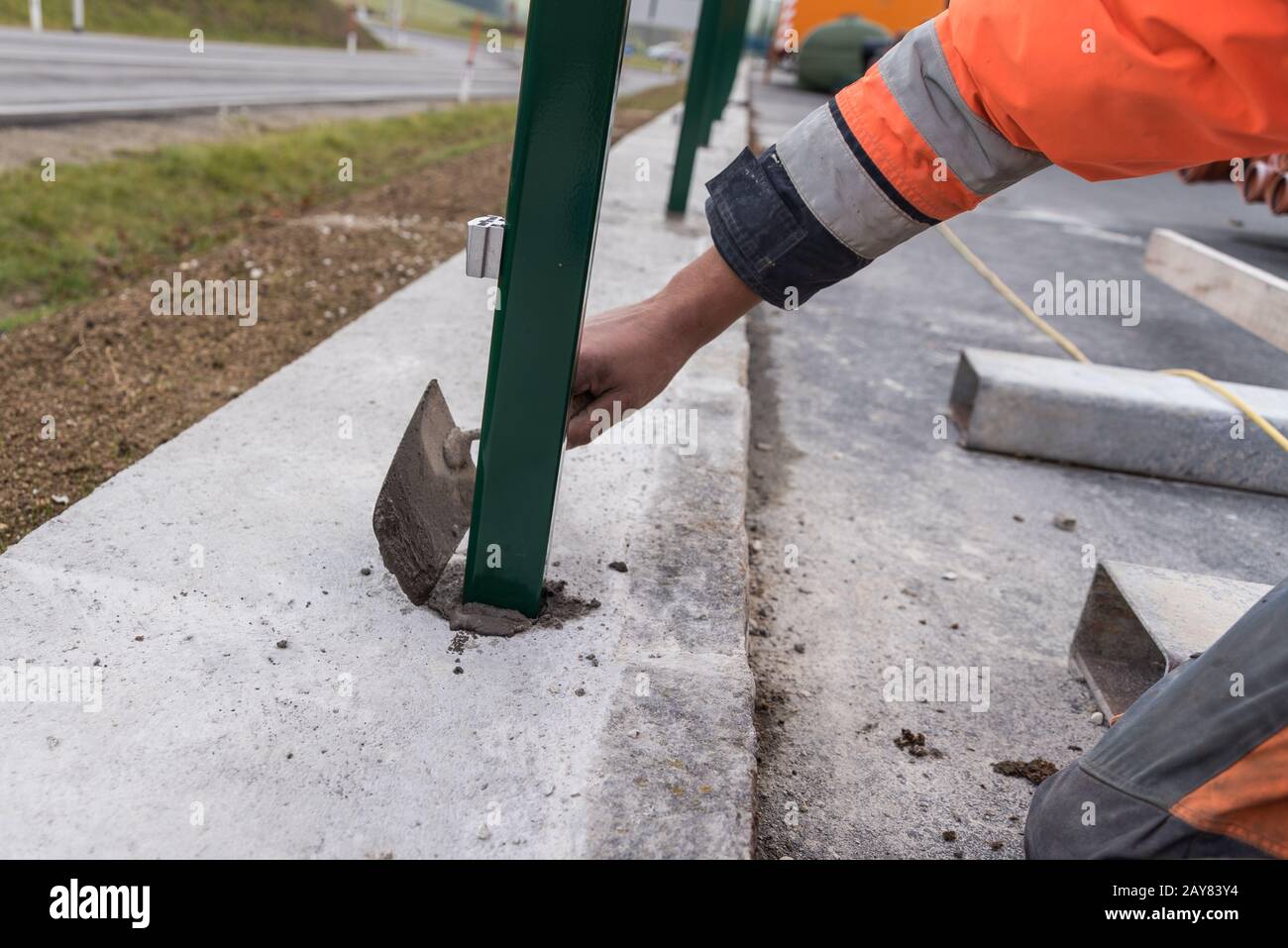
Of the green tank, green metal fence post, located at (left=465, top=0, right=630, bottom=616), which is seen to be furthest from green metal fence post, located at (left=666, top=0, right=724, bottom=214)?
the green tank

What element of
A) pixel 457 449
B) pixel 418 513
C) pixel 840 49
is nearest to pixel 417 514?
pixel 418 513

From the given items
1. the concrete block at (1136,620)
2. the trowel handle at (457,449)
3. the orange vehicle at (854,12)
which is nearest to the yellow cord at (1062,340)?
the concrete block at (1136,620)

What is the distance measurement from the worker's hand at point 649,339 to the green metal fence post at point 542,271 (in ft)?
0.20

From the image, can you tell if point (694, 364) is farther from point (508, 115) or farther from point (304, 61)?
point (304, 61)

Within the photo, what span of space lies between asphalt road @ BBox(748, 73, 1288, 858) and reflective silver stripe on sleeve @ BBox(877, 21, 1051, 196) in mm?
997

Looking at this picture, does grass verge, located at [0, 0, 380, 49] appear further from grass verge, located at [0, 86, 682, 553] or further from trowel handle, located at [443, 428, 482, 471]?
trowel handle, located at [443, 428, 482, 471]

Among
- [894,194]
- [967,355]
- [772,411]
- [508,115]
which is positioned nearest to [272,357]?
[772,411]

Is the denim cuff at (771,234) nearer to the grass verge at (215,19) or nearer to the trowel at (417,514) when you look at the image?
the trowel at (417,514)

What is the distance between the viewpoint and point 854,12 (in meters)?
17.7

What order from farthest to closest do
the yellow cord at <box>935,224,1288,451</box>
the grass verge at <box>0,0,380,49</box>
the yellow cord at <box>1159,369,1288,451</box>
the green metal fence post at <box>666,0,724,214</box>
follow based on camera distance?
the grass verge at <box>0,0,380,49</box>
the green metal fence post at <box>666,0,724,214</box>
the yellow cord at <box>935,224,1288,451</box>
the yellow cord at <box>1159,369,1288,451</box>

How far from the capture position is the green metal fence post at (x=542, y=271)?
1444 mm

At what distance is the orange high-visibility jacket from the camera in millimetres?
1001

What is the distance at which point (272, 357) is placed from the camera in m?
3.25
